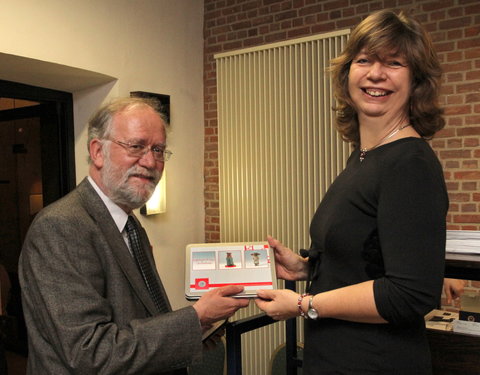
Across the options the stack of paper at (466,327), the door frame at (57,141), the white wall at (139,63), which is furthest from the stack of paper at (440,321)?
the door frame at (57,141)

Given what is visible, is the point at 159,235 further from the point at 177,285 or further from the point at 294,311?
the point at 294,311

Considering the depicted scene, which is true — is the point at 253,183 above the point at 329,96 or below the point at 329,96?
below

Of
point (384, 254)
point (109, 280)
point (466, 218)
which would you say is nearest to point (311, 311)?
point (384, 254)

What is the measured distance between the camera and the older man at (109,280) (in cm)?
125

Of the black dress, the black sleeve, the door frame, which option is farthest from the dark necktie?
the door frame

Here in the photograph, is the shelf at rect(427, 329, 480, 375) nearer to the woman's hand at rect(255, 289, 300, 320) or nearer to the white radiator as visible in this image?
the woman's hand at rect(255, 289, 300, 320)

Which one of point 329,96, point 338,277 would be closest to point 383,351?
point 338,277

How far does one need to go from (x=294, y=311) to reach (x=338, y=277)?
0.54 ft

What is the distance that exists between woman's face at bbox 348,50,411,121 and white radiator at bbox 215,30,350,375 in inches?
88.7

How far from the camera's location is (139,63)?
3.56m

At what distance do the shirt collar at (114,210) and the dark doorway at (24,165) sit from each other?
5.80 ft

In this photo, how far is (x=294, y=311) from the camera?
131cm

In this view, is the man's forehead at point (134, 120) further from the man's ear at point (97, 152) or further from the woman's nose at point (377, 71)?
the woman's nose at point (377, 71)

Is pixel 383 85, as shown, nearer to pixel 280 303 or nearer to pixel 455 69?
pixel 280 303
